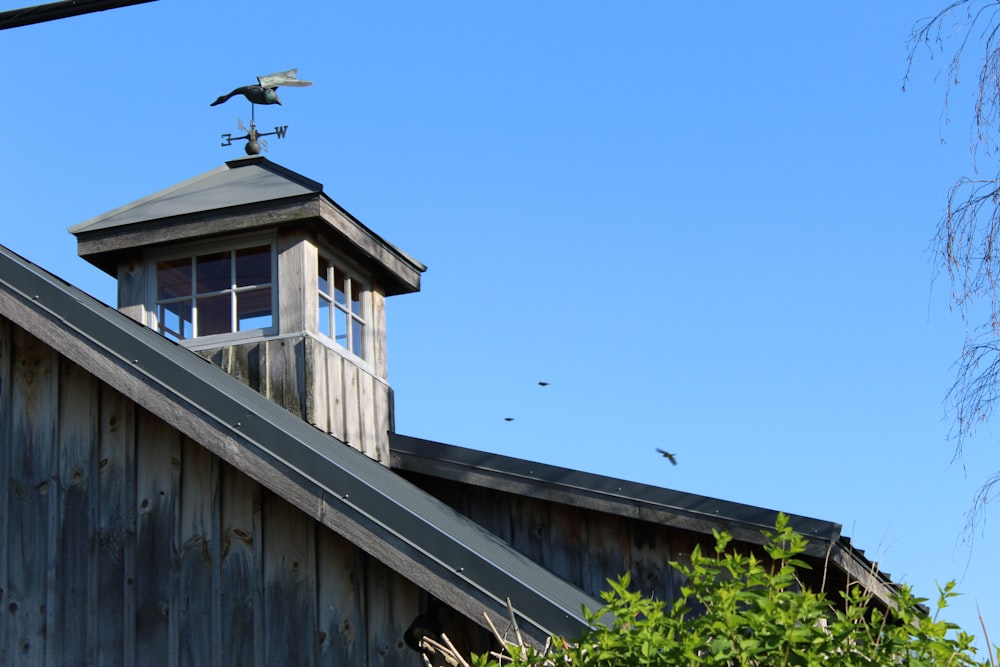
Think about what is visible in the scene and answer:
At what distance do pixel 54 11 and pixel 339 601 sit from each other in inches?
156

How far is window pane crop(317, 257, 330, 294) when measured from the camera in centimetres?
1146

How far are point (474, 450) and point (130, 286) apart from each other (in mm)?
3332

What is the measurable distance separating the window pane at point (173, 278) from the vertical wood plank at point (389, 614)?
4597 mm

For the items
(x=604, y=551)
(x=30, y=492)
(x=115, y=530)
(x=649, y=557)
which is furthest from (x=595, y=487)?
(x=30, y=492)

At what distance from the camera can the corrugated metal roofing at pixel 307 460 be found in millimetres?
6805

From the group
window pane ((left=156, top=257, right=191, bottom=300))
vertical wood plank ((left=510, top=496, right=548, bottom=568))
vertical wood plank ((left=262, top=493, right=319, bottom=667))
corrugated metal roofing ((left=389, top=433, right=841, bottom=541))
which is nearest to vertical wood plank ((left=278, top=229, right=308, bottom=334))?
window pane ((left=156, top=257, right=191, bottom=300))

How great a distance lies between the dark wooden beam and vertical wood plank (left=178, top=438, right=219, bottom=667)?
262cm

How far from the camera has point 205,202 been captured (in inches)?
443

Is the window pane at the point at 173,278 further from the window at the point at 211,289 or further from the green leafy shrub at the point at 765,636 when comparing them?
the green leafy shrub at the point at 765,636

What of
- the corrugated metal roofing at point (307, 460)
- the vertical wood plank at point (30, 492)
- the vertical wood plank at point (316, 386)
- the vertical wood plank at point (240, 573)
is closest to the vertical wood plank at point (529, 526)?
the corrugated metal roofing at point (307, 460)

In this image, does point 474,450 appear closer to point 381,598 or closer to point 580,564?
point 580,564

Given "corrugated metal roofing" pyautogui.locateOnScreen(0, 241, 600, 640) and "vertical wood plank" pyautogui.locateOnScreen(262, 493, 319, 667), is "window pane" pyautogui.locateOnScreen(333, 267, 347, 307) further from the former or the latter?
"vertical wood plank" pyautogui.locateOnScreen(262, 493, 319, 667)

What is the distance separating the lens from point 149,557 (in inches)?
315

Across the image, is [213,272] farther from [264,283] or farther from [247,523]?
[247,523]
